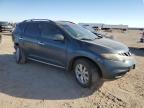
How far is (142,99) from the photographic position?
566cm

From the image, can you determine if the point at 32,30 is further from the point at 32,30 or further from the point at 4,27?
the point at 4,27

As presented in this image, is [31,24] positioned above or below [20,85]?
above

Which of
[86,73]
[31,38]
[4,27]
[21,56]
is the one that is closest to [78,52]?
[86,73]

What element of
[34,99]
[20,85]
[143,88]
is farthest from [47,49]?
[143,88]

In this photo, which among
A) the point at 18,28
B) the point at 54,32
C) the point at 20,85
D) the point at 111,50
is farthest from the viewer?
the point at 18,28

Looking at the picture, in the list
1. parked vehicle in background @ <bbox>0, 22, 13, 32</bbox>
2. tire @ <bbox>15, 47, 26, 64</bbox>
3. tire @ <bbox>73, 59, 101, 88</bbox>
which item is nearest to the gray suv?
tire @ <bbox>73, 59, 101, 88</bbox>

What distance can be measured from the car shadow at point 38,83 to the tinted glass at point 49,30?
125cm

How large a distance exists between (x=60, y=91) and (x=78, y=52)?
3.78ft

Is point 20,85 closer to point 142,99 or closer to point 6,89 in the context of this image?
point 6,89

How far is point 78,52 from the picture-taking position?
6391mm

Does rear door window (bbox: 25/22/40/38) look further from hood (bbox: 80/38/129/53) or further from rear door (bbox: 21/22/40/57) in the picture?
hood (bbox: 80/38/129/53)

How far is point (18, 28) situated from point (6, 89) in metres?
3.71

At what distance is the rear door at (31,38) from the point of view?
8.12m

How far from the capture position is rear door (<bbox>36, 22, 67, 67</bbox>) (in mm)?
6918
